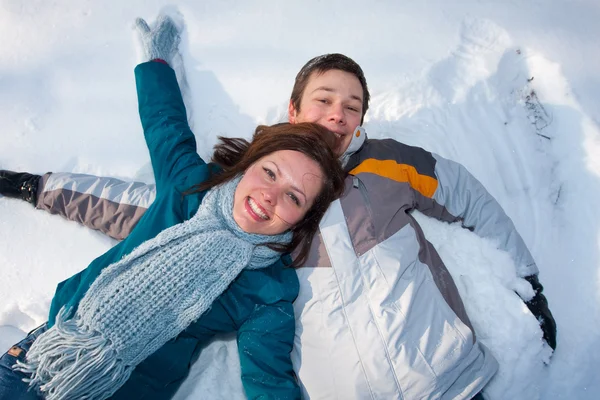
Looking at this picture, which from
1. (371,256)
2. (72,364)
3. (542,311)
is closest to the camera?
(72,364)

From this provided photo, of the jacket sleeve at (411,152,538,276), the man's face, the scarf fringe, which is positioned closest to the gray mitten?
the man's face

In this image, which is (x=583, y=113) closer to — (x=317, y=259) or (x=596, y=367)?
(x=596, y=367)

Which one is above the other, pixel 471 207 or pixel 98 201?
pixel 471 207

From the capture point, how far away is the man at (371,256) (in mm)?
1533

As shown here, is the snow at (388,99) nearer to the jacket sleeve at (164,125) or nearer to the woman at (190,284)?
the jacket sleeve at (164,125)

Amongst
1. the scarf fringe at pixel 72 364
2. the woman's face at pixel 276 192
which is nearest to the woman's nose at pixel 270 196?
the woman's face at pixel 276 192

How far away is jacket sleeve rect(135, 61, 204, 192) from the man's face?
514 millimetres

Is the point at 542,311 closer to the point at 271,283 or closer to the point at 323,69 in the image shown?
the point at 271,283

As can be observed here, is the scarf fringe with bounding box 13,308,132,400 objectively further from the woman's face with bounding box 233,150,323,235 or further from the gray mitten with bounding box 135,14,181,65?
the gray mitten with bounding box 135,14,181,65

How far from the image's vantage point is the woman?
1379mm

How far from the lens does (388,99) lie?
231cm

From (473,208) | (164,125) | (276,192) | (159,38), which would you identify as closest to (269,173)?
(276,192)

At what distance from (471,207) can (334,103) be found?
2.60 feet

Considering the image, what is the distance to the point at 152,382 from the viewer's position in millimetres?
1513
